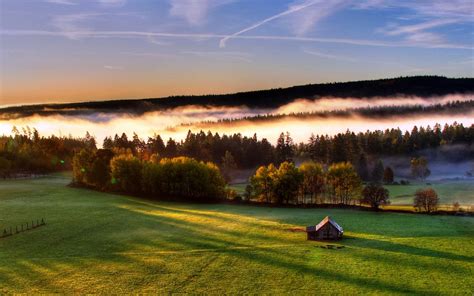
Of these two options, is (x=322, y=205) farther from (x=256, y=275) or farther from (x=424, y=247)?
(x=256, y=275)

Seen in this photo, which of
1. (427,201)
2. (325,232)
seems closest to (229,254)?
(325,232)

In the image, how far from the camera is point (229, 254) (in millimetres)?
57844

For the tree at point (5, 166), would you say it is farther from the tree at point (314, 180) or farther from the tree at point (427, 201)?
the tree at point (427, 201)

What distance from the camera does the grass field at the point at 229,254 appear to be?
4712 centimetres

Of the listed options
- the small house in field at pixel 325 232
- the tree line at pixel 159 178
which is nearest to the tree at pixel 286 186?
the tree line at pixel 159 178

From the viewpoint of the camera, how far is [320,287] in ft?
151

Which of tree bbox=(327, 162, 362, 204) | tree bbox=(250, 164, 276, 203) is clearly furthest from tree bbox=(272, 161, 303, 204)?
tree bbox=(327, 162, 362, 204)

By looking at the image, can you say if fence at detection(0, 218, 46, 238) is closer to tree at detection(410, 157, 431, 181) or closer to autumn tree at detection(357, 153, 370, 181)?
autumn tree at detection(357, 153, 370, 181)

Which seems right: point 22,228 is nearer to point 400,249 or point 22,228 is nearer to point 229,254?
point 229,254

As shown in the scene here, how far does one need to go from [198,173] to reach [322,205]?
3170 centimetres

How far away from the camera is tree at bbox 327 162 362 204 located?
109188 mm

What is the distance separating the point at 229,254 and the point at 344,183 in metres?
58.7

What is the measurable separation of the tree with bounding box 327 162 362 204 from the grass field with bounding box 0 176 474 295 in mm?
18430

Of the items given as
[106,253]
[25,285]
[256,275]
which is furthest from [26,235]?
[256,275]
